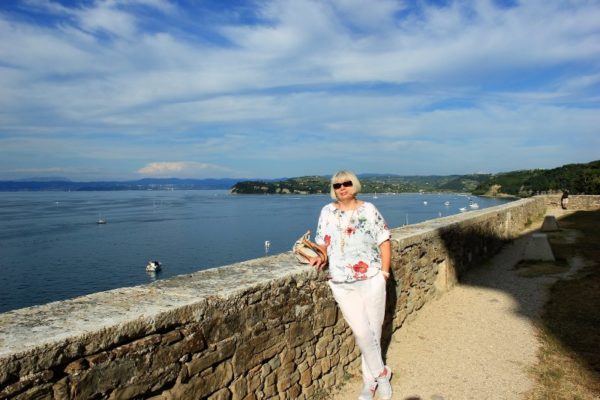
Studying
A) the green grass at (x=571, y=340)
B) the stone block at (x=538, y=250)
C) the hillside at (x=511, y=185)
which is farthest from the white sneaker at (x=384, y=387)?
the hillside at (x=511, y=185)

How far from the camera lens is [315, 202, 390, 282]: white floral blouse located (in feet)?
11.6

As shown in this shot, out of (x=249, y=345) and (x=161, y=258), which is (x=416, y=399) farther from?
(x=161, y=258)

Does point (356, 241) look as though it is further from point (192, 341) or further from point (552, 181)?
point (552, 181)

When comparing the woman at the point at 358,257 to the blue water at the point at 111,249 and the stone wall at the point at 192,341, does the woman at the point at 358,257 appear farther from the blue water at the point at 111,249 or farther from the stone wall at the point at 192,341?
the blue water at the point at 111,249

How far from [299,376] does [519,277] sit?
238 inches

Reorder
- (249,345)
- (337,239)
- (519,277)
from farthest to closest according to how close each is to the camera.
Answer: (519,277) < (337,239) < (249,345)

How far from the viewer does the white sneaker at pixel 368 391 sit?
3.78 m

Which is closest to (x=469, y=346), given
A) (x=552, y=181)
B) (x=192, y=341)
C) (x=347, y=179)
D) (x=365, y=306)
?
(x=365, y=306)

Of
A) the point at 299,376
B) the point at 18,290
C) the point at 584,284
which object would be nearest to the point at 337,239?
the point at 299,376

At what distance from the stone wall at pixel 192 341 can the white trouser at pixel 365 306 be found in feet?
1.32

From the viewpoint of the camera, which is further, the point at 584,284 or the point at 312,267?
the point at 584,284

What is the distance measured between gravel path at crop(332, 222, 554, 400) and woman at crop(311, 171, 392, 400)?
88cm

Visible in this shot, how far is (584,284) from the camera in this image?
7.28 m

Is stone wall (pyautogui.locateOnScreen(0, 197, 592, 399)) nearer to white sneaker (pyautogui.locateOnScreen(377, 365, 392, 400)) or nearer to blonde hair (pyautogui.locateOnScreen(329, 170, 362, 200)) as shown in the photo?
white sneaker (pyautogui.locateOnScreen(377, 365, 392, 400))
